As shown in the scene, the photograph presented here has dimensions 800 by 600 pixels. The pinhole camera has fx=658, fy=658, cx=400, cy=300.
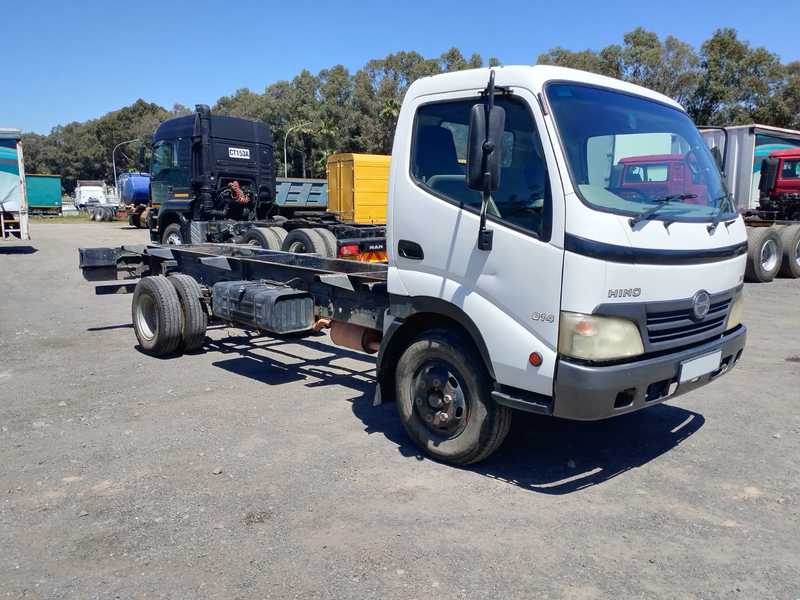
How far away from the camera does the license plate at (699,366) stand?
13.5 ft

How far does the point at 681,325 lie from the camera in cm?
412

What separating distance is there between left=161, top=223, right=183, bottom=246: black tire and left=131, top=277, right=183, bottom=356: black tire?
7.24 meters

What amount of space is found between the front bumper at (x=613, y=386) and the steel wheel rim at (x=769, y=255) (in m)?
13.2

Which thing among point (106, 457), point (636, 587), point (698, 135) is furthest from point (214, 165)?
point (636, 587)

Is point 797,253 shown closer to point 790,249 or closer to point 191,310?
point 790,249

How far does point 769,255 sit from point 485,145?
47.6ft

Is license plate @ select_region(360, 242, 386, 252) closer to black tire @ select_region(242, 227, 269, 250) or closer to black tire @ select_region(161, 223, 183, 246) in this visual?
black tire @ select_region(242, 227, 269, 250)

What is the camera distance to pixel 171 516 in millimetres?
3986

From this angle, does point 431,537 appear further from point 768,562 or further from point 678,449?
point 678,449

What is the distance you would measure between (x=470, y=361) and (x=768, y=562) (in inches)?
77.8

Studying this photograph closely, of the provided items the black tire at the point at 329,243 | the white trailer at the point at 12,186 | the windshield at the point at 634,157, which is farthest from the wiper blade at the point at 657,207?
the white trailer at the point at 12,186

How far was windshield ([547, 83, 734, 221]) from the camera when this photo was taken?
3.94 meters

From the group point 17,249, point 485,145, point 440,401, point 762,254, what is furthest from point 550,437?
point 17,249

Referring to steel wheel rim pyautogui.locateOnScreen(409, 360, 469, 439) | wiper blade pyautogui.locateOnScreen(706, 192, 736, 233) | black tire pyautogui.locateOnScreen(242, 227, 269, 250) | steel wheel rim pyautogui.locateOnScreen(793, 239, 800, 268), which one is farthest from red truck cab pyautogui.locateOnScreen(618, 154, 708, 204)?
steel wheel rim pyautogui.locateOnScreen(793, 239, 800, 268)
